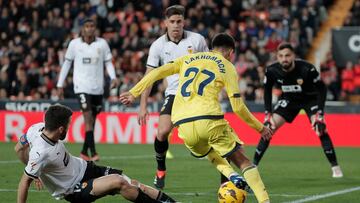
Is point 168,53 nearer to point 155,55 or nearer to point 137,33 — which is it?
point 155,55

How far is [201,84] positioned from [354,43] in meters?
15.2

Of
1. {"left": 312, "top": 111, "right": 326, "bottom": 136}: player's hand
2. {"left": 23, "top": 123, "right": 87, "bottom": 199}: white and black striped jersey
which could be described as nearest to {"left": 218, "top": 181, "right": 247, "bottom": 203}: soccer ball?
{"left": 23, "top": 123, "right": 87, "bottom": 199}: white and black striped jersey

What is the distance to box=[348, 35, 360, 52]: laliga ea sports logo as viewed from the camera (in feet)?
76.8

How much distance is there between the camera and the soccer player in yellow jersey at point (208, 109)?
9016 mm

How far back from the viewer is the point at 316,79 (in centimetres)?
1358

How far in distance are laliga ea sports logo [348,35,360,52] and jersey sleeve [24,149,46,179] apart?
1642cm

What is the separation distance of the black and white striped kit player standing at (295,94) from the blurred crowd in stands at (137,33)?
9950 mm

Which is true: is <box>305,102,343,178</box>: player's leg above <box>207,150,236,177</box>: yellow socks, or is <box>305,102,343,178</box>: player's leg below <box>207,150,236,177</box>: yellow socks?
below

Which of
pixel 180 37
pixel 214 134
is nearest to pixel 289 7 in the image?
pixel 180 37

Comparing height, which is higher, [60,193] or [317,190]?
[60,193]

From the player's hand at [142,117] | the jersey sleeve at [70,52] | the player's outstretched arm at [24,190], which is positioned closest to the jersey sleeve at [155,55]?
the player's hand at [142,117]

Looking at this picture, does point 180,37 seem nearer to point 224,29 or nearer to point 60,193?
point 60,193

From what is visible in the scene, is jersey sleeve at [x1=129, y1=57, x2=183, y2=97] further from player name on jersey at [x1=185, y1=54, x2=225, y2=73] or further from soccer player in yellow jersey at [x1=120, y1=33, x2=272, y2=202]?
player name on jersey at [x1=185, y1=54, x2=225, y2=73]

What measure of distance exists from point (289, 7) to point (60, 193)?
19941 millimetres
